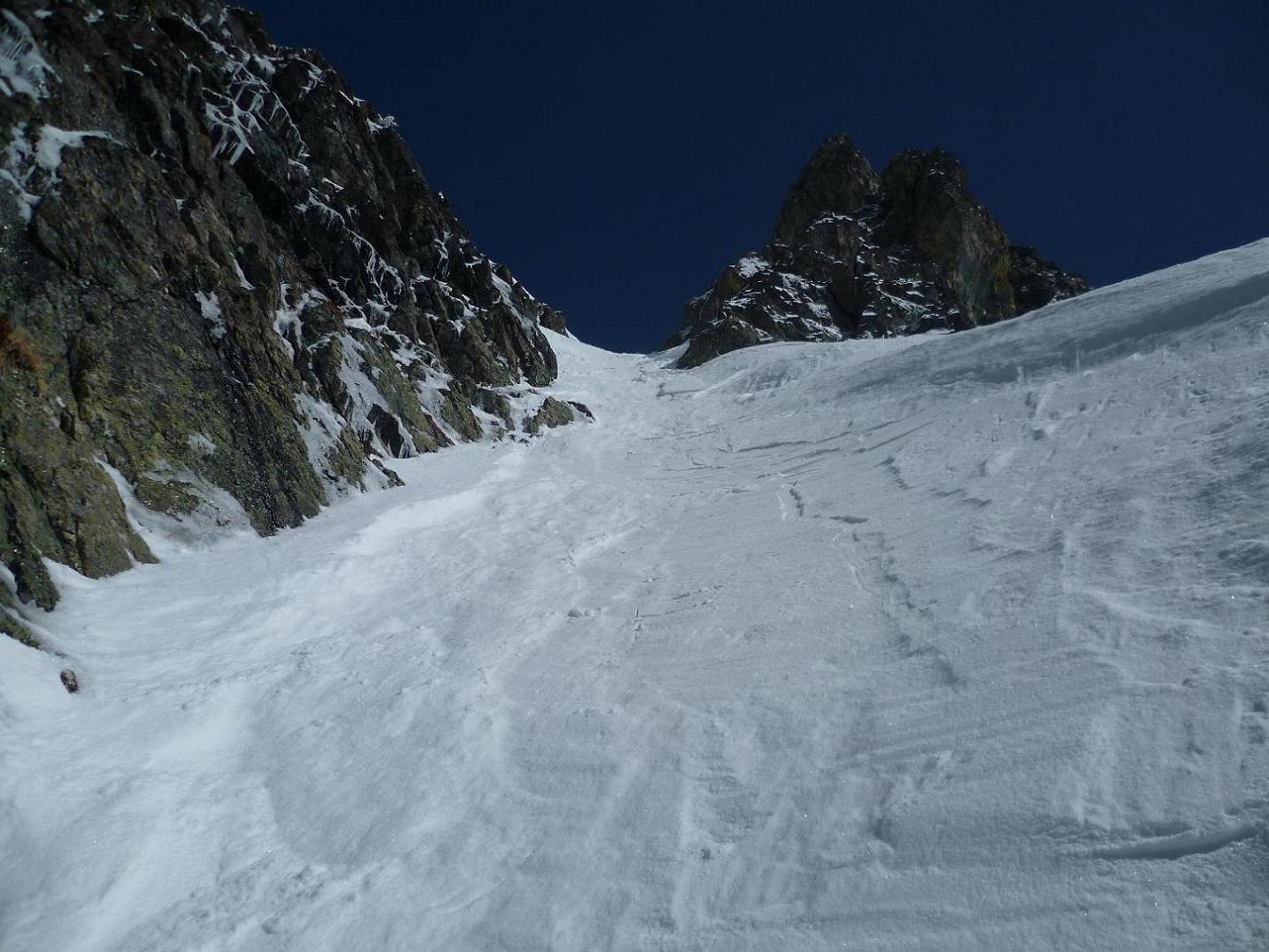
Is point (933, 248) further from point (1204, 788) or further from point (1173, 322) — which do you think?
point (1204, 788)

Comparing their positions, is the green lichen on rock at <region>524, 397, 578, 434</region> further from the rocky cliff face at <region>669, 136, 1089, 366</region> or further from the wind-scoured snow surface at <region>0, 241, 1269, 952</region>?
the rocky cliff face at <region>669, 136, 1089, 366</region>

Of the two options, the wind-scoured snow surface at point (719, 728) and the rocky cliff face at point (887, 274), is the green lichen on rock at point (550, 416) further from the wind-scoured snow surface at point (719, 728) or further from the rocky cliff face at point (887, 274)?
the rocky cliff face at point (887, 274)

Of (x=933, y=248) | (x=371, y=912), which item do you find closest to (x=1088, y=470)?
(x=371, y=912)

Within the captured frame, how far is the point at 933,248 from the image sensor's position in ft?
223

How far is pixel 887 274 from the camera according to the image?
66.2 m

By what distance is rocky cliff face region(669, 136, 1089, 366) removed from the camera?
2411 inches

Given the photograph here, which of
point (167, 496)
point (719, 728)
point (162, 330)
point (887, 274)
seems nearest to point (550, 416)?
point (162, 330)

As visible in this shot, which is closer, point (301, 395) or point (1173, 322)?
point (1173, 322)

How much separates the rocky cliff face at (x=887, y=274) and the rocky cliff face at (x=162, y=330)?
3455 cm

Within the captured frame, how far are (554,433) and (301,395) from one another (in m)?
11.0

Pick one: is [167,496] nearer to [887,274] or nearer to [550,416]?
[550,416]

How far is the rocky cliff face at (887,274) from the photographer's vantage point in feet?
201

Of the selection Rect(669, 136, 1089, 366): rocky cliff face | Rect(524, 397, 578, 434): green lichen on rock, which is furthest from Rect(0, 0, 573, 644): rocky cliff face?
Rect(669, 136, 1089, 366): rocky cliff face

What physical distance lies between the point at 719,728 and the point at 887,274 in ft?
225
